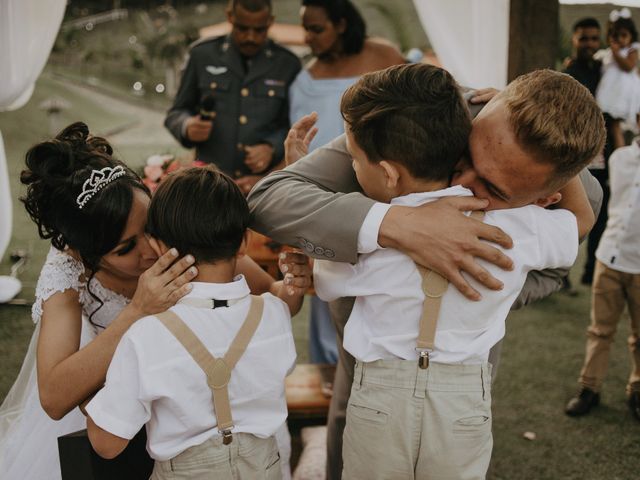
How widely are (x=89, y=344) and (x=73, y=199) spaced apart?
0.39 meters

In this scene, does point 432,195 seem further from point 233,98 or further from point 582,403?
point 233,98

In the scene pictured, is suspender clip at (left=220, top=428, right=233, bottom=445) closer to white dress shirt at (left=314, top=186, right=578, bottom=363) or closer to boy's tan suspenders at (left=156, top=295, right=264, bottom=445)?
boy's tan suspenders at (left=156, top=295, right=264, bottom=445)

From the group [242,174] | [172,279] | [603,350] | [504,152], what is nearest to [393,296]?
[504,152]

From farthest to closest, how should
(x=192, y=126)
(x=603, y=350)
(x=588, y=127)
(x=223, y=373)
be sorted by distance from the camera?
(x=192, y=126)
(x=603, y=350)
(x=223, y=373)
(x=588, y=127)

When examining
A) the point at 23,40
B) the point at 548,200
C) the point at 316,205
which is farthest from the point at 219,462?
the point at 23,40

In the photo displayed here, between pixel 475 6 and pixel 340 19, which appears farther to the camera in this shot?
pixel 340 19

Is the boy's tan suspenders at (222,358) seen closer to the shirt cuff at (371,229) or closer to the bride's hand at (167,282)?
the bride's hand at (167,282)

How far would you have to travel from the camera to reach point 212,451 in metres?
Answer: 1.46

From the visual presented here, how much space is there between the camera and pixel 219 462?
4.82 feet

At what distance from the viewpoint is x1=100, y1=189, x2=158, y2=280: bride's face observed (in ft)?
5.71

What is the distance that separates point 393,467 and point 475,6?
9.18ft

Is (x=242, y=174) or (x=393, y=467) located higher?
(x=393, y=467)

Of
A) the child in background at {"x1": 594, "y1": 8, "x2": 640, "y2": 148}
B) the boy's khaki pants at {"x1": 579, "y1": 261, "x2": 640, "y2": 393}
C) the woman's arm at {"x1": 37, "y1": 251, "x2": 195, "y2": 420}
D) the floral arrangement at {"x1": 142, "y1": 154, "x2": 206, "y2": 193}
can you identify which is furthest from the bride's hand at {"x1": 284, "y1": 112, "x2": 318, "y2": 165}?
the child in background at {"x1": 594, "y1": 8, "x2": 640, "y2": 148}

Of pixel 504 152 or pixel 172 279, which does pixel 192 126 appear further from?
pixel 504 152
